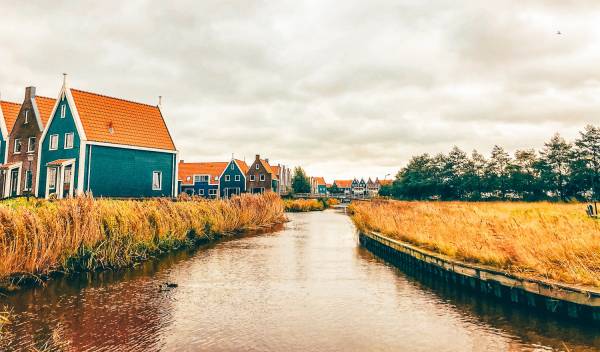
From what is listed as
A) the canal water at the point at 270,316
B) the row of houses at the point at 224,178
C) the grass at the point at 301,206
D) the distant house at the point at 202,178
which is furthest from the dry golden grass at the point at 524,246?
the distant house at the point at 202,178

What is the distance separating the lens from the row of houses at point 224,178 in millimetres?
68688

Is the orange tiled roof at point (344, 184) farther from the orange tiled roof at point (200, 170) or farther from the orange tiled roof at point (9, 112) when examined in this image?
the orange tiled roof at point (9, 112)

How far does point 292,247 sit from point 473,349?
12455 mm

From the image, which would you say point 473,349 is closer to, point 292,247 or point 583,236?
point 583,236

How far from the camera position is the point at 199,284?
10805 mm

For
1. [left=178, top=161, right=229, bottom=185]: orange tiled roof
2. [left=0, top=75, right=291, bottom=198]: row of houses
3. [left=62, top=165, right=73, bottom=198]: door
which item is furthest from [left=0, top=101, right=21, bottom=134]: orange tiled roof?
[left=178, top=161, right=229, bottom=185]: orange tiled roof

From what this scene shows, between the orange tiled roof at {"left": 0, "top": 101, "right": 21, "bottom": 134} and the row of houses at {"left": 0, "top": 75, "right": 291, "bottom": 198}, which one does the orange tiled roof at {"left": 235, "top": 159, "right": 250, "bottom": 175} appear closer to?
the row of houses at {"left": 0, "top": 75, "right": 291, "bottom": 198}

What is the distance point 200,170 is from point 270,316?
65.1 metres

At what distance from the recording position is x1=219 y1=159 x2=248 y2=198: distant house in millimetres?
68938

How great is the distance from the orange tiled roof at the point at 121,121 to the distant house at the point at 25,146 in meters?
5.19

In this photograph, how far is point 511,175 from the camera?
242 feet

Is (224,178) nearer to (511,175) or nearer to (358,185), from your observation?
(511,175)

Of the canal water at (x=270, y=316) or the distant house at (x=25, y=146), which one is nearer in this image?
the canal water at (x=270, y=316)

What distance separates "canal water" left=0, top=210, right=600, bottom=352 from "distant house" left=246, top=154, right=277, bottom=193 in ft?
188
